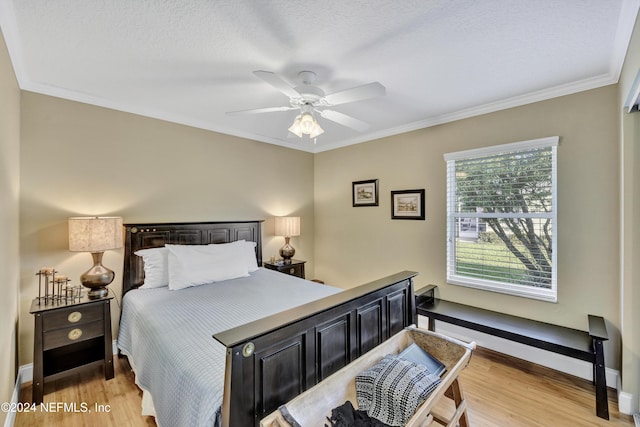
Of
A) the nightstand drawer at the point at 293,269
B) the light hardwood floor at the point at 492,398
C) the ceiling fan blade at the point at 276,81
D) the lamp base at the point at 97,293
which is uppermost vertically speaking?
the ceiling fan blade at the point at 276,81

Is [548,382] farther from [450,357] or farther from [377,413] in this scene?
[377,413]

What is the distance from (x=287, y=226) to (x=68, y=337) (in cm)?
241

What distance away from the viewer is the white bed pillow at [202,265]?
264 cm

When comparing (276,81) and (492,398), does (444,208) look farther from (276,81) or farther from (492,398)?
(276,81)

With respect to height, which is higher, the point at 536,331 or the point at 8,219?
the point at 8,219

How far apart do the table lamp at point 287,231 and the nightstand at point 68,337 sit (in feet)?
6.70

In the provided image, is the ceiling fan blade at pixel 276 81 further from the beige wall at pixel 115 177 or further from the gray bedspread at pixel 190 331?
the beige wall at pixel 115 177

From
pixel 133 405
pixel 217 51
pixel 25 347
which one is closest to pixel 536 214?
pixel 217 51

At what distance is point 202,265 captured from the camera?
2770 millimetres

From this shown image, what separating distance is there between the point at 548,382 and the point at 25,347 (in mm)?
4355

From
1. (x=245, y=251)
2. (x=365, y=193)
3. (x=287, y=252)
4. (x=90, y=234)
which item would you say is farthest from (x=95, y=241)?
(x=365, y=193)

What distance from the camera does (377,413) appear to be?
1.31 m

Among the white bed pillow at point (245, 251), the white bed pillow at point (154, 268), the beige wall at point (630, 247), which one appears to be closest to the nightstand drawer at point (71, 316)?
the white bed pillow at point (154, 268)

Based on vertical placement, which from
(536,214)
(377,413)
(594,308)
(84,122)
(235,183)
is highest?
(84,122)
